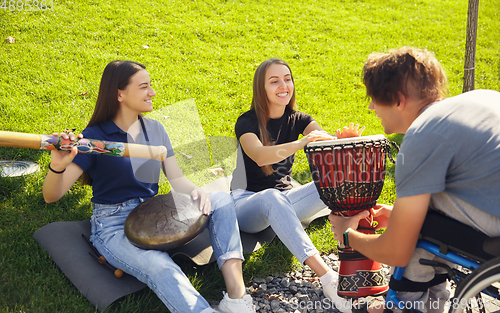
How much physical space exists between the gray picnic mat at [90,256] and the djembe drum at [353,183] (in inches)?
35.7

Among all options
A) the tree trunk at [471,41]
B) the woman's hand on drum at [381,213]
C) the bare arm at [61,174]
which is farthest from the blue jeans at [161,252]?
the tree trunk at [471,41]

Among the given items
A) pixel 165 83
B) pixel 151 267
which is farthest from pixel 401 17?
pixel 151 267

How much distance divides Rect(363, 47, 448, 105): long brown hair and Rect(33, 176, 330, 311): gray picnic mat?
169cm

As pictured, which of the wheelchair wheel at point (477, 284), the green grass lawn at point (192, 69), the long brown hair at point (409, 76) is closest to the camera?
the wheelchair wheel at point (477, 284)

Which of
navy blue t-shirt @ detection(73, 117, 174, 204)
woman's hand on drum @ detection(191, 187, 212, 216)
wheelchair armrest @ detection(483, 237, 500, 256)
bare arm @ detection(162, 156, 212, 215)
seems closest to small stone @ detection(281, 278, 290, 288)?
woman's hand on drum @ detection(191, 187, 212, 216)

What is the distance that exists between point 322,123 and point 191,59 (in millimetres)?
2814

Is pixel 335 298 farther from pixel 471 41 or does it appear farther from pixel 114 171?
pixel 471 41

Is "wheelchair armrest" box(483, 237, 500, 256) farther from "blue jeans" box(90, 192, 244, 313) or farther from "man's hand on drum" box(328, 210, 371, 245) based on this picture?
"blue jeans" box(90, 192, 244, 313)

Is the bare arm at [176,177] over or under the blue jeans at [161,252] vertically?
over

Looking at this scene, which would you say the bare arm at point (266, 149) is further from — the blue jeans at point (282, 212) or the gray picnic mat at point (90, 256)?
the gray picnic mat at point (90, 256)

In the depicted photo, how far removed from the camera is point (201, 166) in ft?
9.66

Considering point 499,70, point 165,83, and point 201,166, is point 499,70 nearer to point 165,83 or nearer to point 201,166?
point 165,83

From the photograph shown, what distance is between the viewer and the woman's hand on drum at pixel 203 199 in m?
2.64

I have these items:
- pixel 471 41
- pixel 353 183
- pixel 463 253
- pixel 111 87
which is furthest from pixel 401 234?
pixel 471 41
